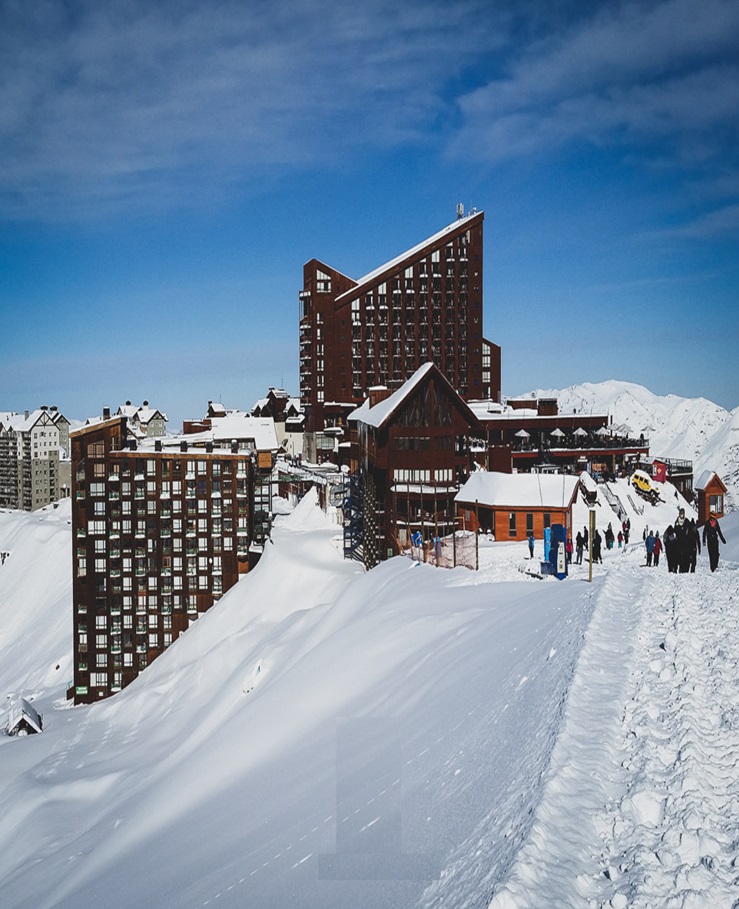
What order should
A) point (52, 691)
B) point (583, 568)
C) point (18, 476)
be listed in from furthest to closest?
point (18, 476)
point (52, 691)
point (583, 568)

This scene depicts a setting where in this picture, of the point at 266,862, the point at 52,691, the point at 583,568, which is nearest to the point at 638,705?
the point at 266,862

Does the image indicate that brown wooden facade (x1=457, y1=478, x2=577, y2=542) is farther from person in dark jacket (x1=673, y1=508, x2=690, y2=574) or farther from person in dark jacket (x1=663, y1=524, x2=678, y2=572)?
person in dark jacket (x1=673, y1=508, x2=690, y2=574)

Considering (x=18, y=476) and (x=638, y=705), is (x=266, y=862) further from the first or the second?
(x=18, y=476)

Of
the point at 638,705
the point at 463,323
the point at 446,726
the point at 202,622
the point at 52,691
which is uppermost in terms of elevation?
the point at 463,323

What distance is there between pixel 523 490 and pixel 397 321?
181 ft

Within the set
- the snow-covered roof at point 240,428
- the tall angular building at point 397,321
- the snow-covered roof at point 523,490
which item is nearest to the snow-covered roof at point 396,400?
the snow-covered roof at point 523,490

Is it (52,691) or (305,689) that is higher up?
(305,689)

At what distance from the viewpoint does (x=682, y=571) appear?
21516mm

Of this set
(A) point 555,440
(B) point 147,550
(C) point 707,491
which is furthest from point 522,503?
(A) point 555,440

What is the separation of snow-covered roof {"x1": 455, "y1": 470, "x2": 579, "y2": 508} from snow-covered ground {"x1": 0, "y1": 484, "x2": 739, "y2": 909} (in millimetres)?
10346

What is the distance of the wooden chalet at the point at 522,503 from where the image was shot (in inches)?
1569

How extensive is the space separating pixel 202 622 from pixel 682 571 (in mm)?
29630

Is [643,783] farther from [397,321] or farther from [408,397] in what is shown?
[397,321]

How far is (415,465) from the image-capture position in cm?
4272
